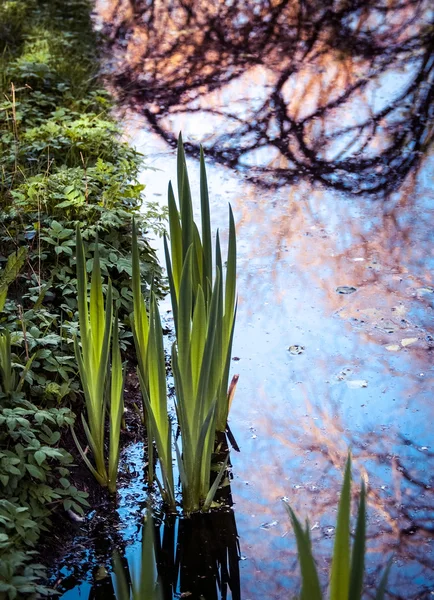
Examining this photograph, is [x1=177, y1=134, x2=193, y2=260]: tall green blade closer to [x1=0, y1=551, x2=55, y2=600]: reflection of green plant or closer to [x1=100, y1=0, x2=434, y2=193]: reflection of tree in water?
[x1=0, y1=551, x2=55, y2=600]: reflection of green plant

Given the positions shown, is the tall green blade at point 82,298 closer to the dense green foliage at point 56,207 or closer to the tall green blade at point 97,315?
the tall green blade at point 97,315

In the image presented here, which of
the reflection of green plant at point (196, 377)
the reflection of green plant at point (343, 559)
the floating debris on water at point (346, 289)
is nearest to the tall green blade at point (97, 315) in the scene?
the reflection of green plant at point (196, 377)

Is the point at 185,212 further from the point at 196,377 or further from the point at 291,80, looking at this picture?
the point at 291,80

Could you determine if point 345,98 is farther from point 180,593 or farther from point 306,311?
point 180,593

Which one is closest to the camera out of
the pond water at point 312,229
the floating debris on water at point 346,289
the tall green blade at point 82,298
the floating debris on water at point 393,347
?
the tall green blade at point 82,298

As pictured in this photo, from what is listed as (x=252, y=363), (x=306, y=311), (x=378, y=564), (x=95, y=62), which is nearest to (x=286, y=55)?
(x=95, y=62)

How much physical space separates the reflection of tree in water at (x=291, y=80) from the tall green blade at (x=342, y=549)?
3.15 metres

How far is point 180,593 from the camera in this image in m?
2.01

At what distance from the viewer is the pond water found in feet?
7.48

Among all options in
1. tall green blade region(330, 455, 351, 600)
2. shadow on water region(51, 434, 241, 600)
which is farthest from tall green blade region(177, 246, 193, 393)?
tall green blade region(330, 455, 351, 600)

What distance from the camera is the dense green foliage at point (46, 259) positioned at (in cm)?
203

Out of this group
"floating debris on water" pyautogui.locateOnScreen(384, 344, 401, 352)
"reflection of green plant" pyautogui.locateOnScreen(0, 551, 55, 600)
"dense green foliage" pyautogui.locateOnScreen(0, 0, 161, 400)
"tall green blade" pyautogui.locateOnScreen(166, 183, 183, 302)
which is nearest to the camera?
"reflection of green plant" pyautogui.locateOnScreen(0, 551, 55, 600)

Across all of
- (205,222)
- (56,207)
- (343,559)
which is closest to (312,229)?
(56,207)

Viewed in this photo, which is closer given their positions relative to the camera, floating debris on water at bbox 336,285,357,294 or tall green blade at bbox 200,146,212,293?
tall green blade at bbox 200,146,212,293
